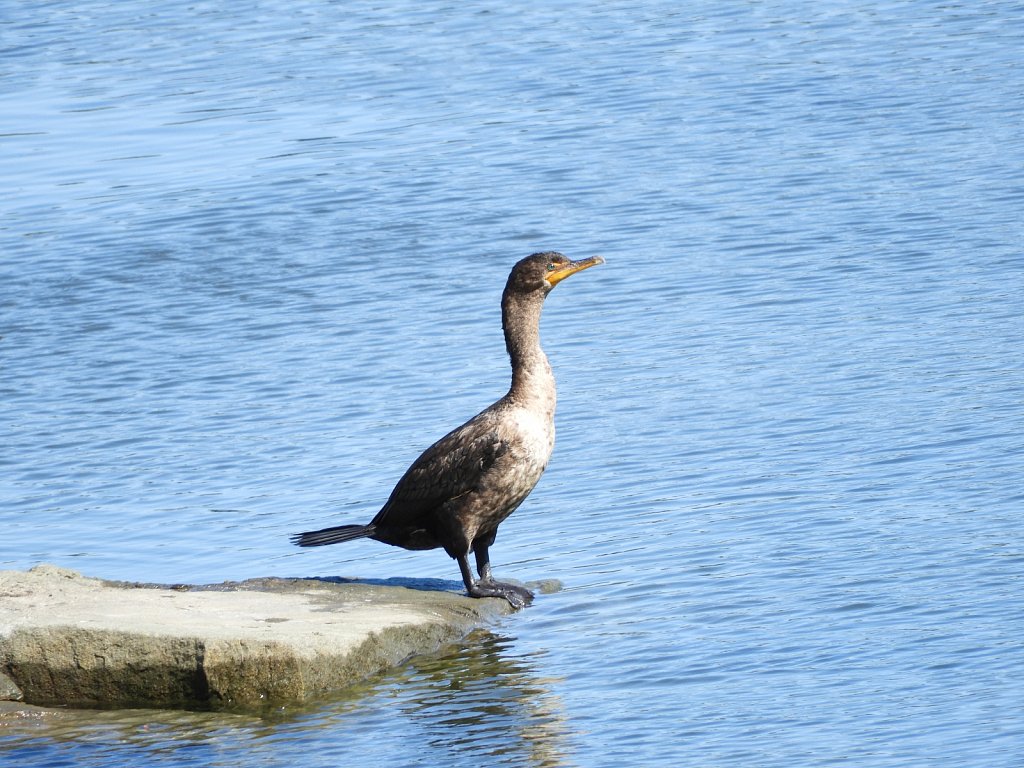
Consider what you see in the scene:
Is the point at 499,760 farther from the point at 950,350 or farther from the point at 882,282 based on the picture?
the point at 882,282

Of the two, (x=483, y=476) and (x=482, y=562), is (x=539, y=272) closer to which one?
(x=483, y=476)

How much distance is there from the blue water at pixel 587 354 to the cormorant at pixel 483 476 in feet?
1.43

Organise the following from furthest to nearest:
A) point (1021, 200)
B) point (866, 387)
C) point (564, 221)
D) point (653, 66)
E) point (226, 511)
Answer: point (653, 66) < point (564, 221) < point (1021, 200) < point (866, 387) < point (226, 511)

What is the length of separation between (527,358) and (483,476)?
2.24 ft

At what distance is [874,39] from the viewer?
76.8 feet

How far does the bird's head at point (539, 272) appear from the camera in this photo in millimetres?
8969

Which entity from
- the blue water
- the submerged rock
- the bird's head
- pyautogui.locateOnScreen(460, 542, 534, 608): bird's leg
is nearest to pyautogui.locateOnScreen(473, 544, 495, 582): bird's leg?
pyautogui.locateOnScreen(460, 542, 534, 608): bird's leg

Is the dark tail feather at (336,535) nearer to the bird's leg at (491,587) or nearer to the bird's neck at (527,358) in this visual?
the bird's leg at (491,587)

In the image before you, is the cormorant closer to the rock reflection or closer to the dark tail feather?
the dark tail feather

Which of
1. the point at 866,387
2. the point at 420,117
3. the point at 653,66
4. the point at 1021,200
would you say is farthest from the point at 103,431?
the point at 653,66

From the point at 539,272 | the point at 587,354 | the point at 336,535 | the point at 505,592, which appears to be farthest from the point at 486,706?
the point at 587,354

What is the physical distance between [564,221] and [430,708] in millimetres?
10399

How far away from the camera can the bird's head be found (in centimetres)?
897

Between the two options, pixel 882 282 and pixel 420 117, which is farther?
pixel 420 117
